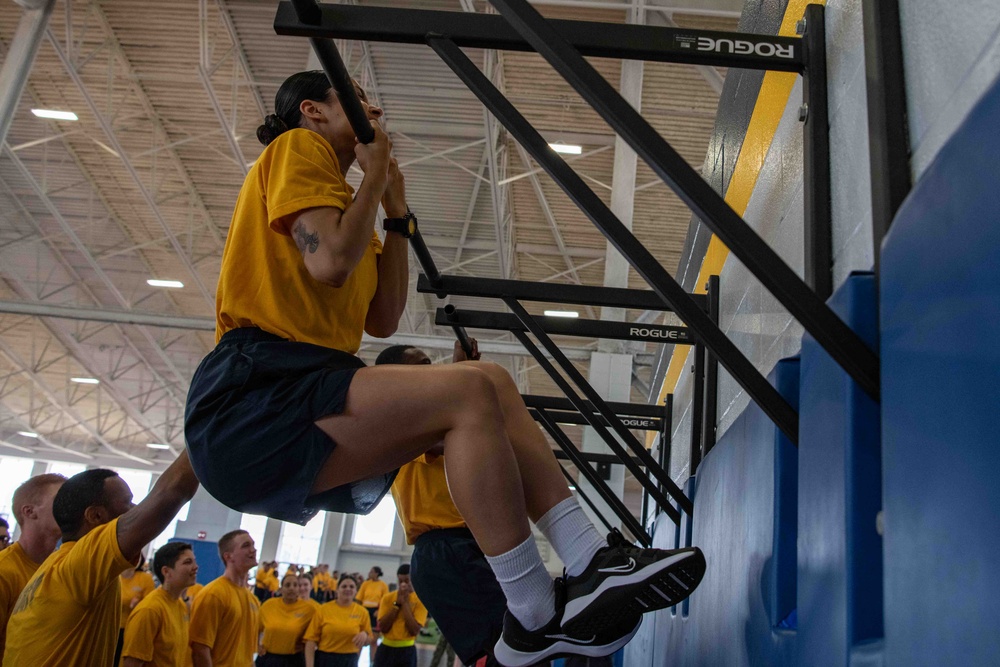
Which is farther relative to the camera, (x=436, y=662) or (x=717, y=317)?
(x=436, y=662)

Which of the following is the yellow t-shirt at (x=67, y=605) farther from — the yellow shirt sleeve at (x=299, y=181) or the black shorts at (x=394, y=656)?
the black shorts at (x=394, y=656)

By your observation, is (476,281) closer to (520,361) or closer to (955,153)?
(955,153)

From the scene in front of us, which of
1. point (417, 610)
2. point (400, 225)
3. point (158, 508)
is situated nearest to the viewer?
point (400, 225)

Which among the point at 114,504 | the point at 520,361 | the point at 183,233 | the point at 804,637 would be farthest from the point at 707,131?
the point at 804,637

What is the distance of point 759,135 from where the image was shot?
2875 mm

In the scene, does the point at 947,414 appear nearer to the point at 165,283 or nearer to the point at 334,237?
the point at 334,237

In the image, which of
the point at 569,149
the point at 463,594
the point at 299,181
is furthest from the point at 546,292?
the point at 569,149

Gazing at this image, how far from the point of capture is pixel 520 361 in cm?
2091

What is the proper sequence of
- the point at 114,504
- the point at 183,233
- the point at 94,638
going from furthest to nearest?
the point at 183,233 < the point at 114,504 < the point at 94,638

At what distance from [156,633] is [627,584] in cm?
393

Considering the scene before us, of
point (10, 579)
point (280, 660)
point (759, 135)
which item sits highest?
point (759, 135)

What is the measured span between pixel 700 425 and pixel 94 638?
8.76 feet

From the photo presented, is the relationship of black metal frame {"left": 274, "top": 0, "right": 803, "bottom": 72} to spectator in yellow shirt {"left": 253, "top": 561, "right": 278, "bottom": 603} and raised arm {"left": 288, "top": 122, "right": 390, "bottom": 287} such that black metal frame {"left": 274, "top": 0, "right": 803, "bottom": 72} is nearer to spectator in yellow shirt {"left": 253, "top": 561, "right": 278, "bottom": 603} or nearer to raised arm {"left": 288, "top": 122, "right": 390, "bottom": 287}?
raised arm {"left": 288, "top": 122, "right": 390, "bottom": 287}

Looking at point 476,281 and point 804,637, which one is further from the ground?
point 476,281
